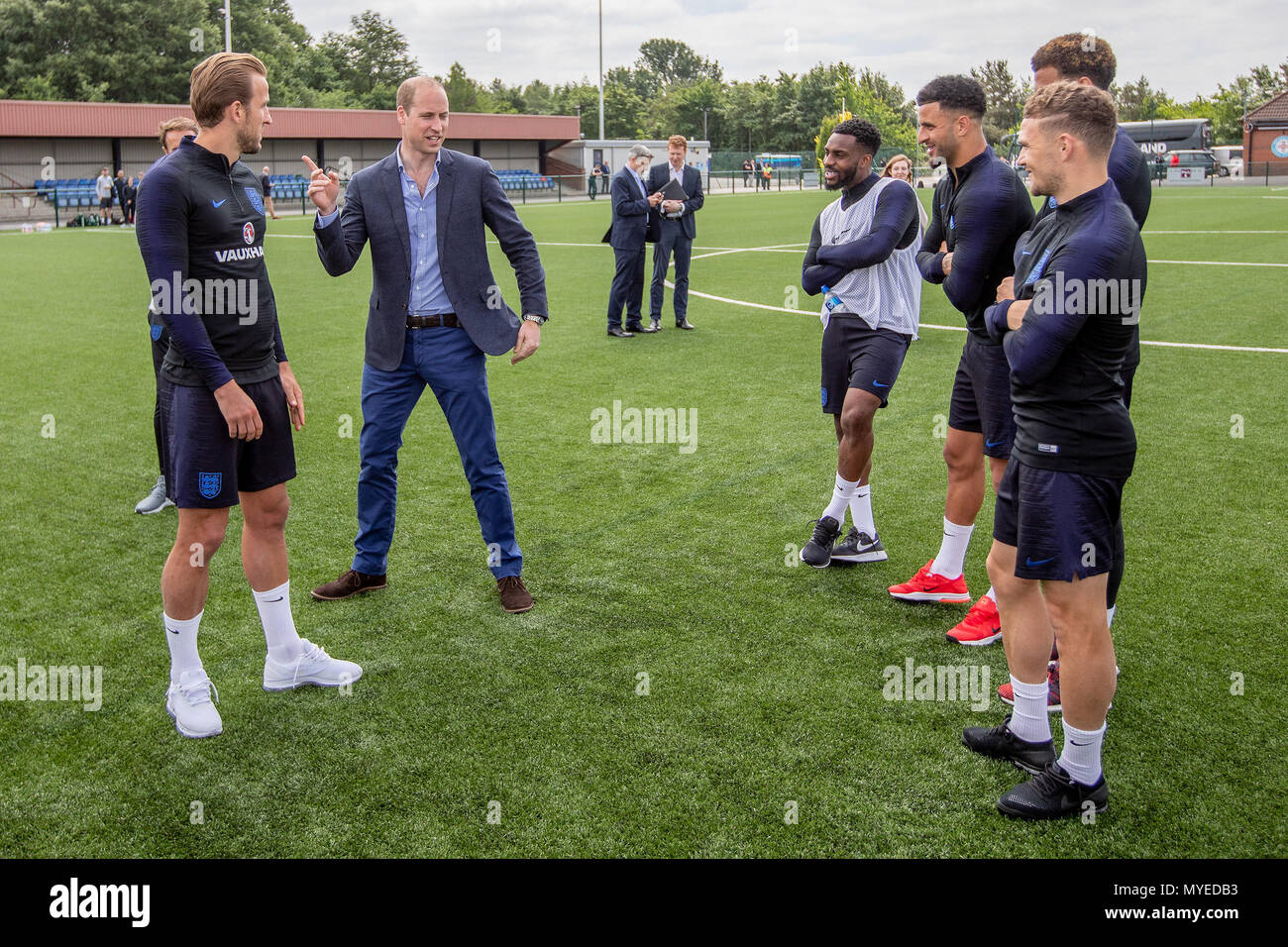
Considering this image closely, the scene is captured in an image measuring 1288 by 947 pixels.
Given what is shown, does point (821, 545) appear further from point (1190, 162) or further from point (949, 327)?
point (1190, 162)

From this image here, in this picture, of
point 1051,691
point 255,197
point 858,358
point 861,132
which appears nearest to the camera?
point 255,197

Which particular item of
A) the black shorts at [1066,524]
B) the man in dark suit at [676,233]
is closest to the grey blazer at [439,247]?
the black shorts at [1066,524]

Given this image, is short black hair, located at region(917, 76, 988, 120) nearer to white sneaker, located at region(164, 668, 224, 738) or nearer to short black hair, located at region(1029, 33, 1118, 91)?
short black hair, located at region(1029, 33, 1118, 91)

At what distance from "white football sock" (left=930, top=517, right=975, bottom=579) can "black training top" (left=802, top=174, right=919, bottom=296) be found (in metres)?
1.39

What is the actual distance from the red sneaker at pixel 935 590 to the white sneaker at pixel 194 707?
10.6 feet

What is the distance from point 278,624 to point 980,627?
3.12m

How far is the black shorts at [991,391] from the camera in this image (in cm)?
462

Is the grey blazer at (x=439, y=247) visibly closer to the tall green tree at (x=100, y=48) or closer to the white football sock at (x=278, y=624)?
the white football sock at (x=278, y=624)

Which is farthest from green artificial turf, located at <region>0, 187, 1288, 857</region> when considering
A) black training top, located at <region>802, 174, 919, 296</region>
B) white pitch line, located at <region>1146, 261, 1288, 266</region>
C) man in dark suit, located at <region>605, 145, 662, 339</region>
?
white pitch line, located at <region>1146, 261, 1288, 266</region>

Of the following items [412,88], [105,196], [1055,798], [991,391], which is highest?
[105,196]

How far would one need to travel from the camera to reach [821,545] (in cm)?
588

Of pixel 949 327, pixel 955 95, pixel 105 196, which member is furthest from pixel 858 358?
pixel 105 196

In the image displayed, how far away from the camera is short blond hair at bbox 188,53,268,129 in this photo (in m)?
3.89

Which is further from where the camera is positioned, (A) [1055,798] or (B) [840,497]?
(B) [840,497]
